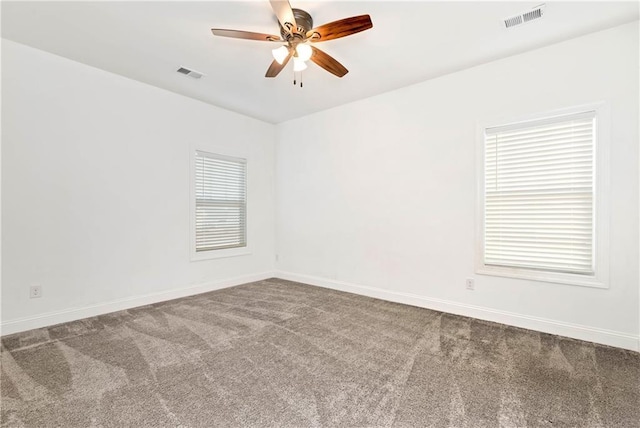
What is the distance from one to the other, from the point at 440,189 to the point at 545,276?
1331mm

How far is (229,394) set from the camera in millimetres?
1879

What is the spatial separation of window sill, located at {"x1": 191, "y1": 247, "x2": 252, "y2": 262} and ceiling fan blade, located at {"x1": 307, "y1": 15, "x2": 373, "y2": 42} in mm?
3233

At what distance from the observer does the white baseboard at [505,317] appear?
8.31 ft

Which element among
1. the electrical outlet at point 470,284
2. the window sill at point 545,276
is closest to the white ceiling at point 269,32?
the window sill at point 545,276

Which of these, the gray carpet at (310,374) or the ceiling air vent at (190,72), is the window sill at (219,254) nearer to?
the gray carpet at (310,374)

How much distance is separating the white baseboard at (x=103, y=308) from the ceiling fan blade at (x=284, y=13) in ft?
11.3

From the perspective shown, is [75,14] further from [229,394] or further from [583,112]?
[583,112]

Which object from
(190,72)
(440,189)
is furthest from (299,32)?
(440,189)

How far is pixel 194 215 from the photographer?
4.22 metres

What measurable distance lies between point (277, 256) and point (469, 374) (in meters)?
3.72

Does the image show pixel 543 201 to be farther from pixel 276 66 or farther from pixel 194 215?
pixel 194 215

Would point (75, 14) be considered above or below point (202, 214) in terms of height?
above

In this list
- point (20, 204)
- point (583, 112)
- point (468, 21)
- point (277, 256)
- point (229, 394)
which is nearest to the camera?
point (229, 394)

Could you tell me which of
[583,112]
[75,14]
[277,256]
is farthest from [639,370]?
[75,14]
